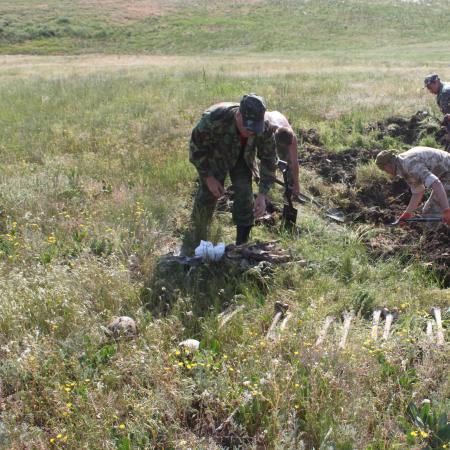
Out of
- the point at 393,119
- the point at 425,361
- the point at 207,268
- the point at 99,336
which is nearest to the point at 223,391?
the point at 99,336

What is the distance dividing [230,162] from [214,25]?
4002cm

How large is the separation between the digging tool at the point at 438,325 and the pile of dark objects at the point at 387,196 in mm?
723

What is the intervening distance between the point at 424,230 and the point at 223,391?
3.61m

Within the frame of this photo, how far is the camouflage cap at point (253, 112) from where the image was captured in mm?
4578

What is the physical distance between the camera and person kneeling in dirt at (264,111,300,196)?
5.91m

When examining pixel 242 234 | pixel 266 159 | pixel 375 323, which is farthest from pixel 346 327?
pixel 266 159

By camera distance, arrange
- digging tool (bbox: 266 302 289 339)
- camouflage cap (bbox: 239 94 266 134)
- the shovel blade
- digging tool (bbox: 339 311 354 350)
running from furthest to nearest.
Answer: the shovel blade
camouflage cap (bbox: 239 94 266 134)
digging tool (bbox: 266 302 289 339)
digging tool (bbox: 339 311 354 350)

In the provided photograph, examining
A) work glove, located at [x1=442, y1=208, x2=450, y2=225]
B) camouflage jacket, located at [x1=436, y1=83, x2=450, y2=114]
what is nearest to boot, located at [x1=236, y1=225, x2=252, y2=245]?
work glove, located at [x1=442, y1=208, x2=450, y2=225]

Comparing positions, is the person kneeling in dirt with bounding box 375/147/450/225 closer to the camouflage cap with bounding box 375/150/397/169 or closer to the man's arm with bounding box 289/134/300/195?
the camouflage cap with bounding box 375/150/397/169

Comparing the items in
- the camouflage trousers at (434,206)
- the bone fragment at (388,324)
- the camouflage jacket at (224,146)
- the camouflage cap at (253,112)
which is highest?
the camouflage cap at (253,112)

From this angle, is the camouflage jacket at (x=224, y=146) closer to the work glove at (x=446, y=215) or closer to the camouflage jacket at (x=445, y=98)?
the work glove at (x=446, y=215)

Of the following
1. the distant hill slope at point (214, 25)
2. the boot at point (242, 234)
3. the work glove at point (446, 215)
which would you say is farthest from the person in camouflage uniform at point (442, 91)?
the distant hill slope at point (214, 25)

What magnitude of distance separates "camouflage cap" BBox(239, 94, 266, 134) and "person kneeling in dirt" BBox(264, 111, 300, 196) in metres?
1.04

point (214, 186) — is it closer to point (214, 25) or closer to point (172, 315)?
point (172, 315)
